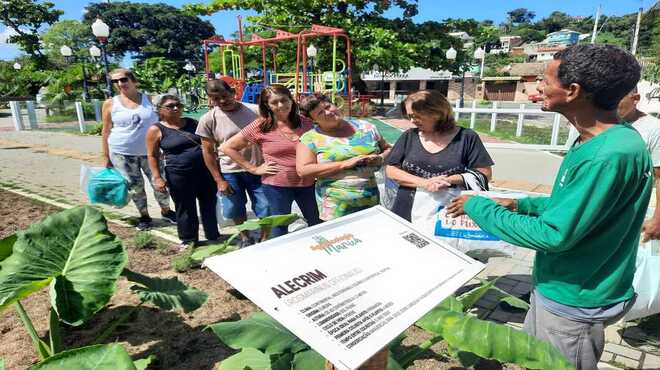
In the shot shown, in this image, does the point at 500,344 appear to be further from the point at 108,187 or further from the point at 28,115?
the point at 28,115

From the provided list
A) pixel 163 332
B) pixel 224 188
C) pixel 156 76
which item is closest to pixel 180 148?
pixel 224 188

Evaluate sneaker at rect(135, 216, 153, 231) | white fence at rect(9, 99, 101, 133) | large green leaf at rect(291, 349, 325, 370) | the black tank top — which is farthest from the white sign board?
white fence at rect(9, 99, 101, 133)

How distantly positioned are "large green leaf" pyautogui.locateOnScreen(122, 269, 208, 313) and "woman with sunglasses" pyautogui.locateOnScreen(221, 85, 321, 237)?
89 centimetres

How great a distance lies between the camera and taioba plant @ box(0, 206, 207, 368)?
1.81 meters

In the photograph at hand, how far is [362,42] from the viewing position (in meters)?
17.1

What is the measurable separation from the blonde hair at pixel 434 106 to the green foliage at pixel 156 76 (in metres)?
24.4

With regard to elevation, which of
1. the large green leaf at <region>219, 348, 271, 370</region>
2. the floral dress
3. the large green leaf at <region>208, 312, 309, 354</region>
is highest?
the floral dress

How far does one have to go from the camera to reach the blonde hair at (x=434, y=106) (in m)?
2.43

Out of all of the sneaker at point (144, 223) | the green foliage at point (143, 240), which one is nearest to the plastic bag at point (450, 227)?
the green foliage at point (143, 240)

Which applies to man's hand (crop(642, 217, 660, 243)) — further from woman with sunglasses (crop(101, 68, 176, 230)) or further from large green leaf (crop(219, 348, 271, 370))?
woman with sunglasses (crop(101, 68, 176, 230))

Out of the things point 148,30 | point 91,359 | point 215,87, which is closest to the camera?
point 91,359

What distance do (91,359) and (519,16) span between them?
162 meters

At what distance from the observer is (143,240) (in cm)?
411

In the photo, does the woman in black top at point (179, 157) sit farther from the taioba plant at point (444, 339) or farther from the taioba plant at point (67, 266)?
the taioba plant at point (444, 339)
